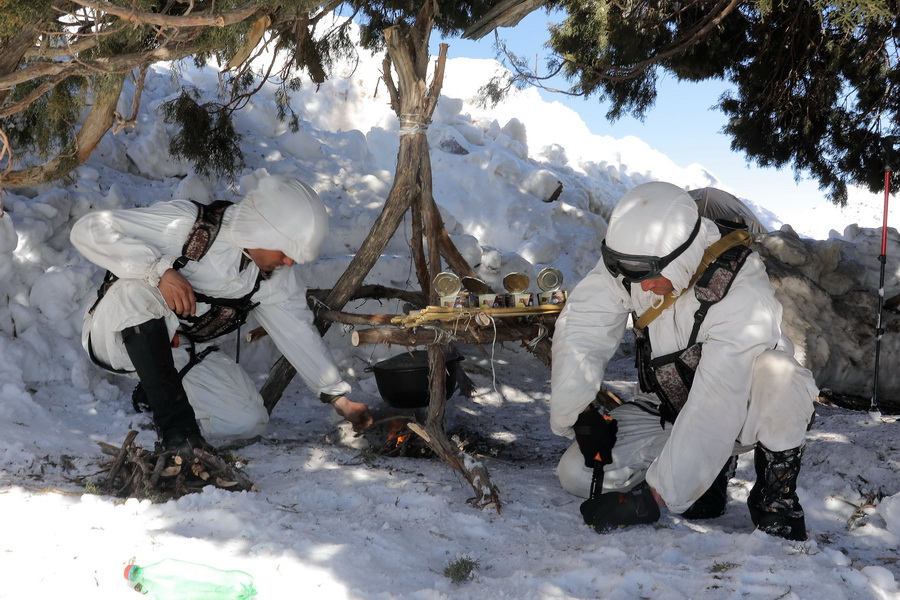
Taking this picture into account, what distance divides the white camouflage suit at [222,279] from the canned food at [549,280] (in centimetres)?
113

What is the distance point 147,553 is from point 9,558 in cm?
34

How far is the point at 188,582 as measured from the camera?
6.14 ft

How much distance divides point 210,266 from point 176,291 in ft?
0.88

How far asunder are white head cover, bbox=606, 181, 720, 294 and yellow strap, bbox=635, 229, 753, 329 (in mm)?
28

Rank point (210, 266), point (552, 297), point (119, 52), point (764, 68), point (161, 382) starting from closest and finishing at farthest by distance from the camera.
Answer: point (161, 382) → point (119, 52) → point (210, 266) → point (552, 297) → point (764, 68)

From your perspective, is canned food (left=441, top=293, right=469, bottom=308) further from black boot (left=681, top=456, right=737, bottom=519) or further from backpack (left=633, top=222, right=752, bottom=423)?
black boot (left=681, top=456, right=737, bottom=519)

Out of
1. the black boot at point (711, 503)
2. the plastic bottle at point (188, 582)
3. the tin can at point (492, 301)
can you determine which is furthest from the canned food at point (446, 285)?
the plastic bottle at point (188, 582)

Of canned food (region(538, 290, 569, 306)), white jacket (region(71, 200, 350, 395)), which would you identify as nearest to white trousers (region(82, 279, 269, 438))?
white jacket (region(71, 200, 350, 395))

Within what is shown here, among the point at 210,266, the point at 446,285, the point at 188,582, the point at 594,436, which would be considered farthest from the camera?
the point at 446,285

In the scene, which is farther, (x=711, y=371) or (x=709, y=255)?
(x=709, y=255)

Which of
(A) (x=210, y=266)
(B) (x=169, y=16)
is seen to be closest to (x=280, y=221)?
(A) (x=210, y=266)

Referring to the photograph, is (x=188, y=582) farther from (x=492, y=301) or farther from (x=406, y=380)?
(x=406, y=380)

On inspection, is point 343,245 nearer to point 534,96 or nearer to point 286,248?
point 286,248

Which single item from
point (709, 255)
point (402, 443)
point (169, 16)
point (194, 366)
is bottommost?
point (402, 443)
